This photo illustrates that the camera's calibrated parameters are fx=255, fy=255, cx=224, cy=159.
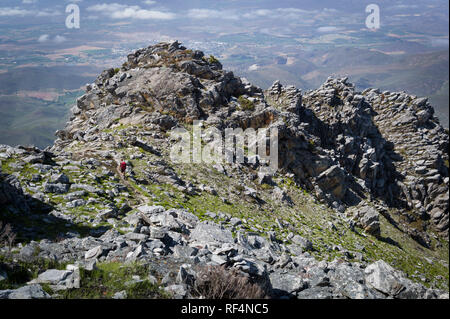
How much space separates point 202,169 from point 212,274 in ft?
68.5

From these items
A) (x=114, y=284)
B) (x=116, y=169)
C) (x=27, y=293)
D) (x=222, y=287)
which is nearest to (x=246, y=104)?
(x=116, y=169)

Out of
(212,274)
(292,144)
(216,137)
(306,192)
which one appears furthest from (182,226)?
(292,144)

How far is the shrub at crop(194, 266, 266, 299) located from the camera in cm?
811

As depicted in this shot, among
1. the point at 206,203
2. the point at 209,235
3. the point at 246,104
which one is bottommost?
the point at 206,203

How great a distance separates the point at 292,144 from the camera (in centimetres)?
4025

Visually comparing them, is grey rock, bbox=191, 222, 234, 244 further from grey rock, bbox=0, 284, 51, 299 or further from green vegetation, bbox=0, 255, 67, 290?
grey rock, bbox=0, 284, 51, 299

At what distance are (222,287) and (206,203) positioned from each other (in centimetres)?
1438

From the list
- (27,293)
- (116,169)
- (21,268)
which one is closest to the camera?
(27,293)

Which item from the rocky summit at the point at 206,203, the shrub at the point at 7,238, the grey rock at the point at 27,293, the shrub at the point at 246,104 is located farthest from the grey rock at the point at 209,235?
the shrub at the point at 246,104

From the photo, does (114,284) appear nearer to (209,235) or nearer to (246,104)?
(209,235)

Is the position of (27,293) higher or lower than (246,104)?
lower

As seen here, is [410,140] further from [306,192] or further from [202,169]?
[202,169]

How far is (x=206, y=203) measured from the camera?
73.6ft

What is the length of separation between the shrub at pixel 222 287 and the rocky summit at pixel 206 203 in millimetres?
61
